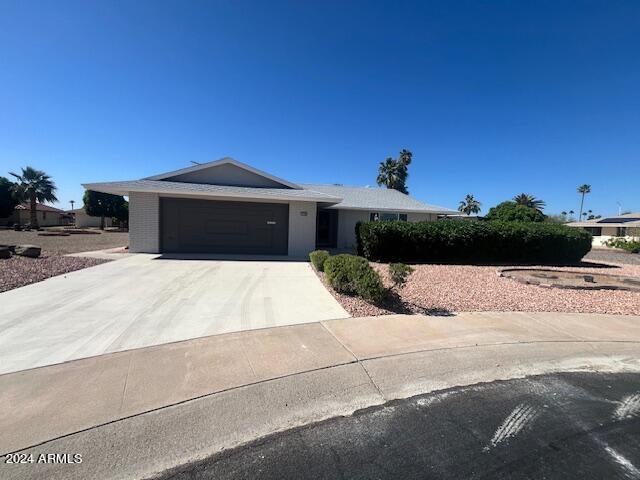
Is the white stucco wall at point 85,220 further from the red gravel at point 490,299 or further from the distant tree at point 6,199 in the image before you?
the red gravel at point 490,299

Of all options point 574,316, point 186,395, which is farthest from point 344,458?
point 574,316

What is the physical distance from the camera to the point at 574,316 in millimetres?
6000

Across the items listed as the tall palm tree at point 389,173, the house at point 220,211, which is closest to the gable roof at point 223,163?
the house at point 220,211

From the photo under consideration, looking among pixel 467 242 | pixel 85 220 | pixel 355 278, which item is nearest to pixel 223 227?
pixel 355 278

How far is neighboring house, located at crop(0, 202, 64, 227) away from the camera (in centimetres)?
4653

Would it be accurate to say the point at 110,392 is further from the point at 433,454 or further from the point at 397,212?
the point at 397,212

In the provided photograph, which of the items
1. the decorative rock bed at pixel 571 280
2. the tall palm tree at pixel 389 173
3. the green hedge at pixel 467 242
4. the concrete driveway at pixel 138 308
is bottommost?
→ the concrete driveway at pixel 138 308

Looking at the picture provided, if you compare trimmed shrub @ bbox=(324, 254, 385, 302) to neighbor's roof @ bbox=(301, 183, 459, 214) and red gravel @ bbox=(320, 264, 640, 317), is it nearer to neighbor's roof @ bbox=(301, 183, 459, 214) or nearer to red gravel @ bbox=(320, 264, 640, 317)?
red gravel @ bbox=(320, 264, 640, 317)

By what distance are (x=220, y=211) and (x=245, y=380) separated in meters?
10.8

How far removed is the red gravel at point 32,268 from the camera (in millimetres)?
7170

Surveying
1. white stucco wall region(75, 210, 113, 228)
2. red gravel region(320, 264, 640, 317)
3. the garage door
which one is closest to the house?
the garage door

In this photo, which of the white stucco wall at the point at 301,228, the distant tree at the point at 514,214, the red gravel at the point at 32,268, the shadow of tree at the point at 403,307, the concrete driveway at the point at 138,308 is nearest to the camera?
the concrete driveway at the point at 138,308

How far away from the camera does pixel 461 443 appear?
251cm

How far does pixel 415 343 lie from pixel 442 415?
160 centimetres
